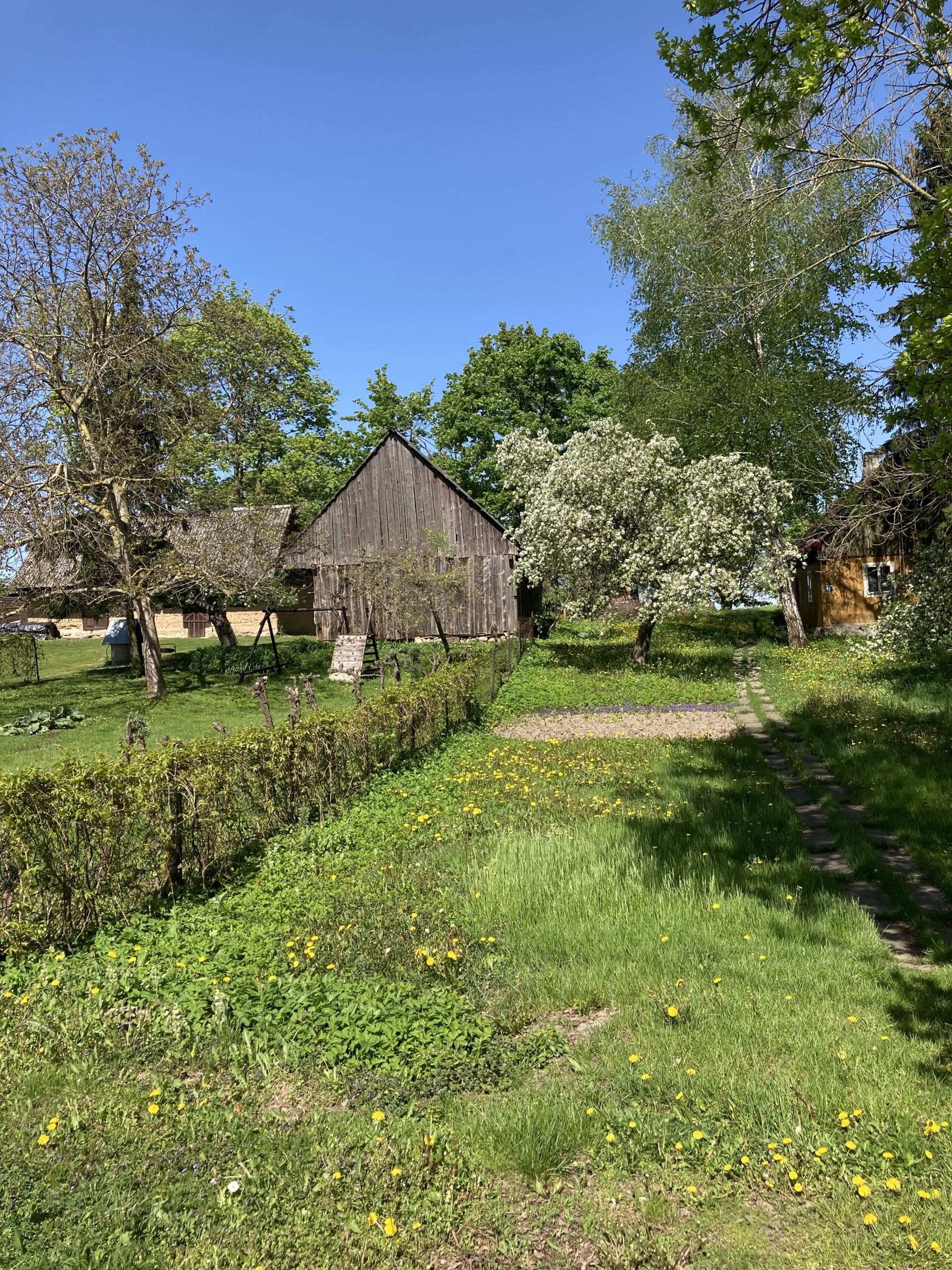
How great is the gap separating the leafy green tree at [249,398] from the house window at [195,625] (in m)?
14.5

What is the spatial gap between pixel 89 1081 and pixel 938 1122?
4309 millimetres

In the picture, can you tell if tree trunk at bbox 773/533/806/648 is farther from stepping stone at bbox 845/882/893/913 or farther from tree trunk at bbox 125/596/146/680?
tree trunk at bbox 125/596/146/680

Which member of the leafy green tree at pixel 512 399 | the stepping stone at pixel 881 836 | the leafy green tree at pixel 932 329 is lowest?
the stepping stone at pixel 881 836

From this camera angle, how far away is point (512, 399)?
135 feet

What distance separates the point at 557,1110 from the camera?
3.78m

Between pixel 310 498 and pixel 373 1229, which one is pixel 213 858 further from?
pixel 310 498

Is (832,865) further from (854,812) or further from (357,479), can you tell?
(357,479)

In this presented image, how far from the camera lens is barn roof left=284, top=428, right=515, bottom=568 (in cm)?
2898

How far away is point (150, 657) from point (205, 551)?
3.35 m

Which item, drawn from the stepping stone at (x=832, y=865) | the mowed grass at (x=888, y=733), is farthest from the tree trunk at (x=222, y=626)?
the stepping stone at (x=832, y=865)

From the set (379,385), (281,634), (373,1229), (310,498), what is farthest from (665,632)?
(373,1229)

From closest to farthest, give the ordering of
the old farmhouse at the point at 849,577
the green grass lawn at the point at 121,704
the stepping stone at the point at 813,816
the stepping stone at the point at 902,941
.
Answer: the stepping stone at the point at 902,941 → the stepping stone at the point at 813,816 → the green grass lawn at the point at 121,704 → the old farmhouse at the point at 849,577

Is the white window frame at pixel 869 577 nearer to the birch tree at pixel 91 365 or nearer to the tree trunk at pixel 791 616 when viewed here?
the tree trunk at pixel 791 616

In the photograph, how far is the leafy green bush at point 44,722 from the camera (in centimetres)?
1631
